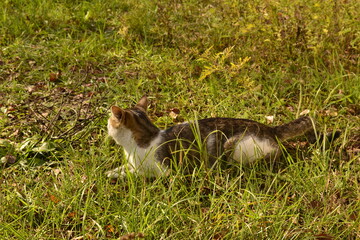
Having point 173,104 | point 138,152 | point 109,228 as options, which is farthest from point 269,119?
point 109,228

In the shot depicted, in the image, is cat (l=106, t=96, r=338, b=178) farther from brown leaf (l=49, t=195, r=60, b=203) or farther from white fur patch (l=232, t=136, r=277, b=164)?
brown leaf (l=49, t=195, r=60, b=203)

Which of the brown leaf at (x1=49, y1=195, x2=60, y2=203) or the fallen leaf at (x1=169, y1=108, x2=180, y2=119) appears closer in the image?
the brown leaf at (x1=49, y1=195, x2=60, y2=203)

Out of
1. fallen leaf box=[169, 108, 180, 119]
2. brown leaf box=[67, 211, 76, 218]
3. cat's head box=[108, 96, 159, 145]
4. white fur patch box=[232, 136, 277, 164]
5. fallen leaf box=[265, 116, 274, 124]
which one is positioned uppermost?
cat's head box=[108, 96, 159, 145]

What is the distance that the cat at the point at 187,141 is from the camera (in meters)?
3.17

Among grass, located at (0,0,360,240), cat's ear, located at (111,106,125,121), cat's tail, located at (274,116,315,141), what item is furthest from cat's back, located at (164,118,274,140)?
cat's ear, located at (111,106,125,121)

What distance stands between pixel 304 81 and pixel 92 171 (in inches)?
103

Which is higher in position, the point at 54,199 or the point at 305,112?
the point at 54,199

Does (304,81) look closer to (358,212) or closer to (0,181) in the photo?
(358,212)

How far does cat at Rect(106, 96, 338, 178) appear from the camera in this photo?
10.4ft

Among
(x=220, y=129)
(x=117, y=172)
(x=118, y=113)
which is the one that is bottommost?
(x=117, y=172)

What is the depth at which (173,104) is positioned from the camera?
445 centimetres

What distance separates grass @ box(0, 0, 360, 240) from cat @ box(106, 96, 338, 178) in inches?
5.0

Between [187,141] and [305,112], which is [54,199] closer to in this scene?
[187,141]

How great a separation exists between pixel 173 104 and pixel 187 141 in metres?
1.22
